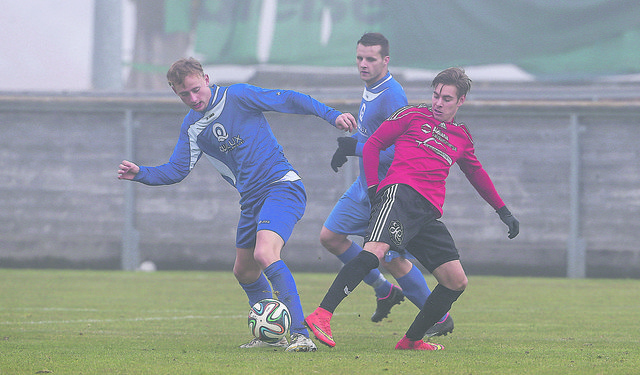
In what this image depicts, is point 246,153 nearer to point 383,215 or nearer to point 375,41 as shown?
point 383,215

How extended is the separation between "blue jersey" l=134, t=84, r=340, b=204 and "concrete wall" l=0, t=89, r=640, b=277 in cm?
995

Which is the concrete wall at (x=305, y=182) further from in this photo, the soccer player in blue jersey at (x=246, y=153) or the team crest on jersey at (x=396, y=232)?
the team crest on jersey at (x=396, y=232)

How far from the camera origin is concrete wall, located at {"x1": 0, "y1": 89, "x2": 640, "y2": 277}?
52.0 feet

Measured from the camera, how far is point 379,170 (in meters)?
7.02

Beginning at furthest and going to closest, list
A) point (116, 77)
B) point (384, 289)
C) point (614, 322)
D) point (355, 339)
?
1. point (116, 77)
2. point (614, 322)
3. point (384, 289)
4. point (355, 339)

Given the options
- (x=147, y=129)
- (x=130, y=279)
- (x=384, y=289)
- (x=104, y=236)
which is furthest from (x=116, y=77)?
(x=384, y=289)

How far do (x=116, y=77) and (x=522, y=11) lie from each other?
8167 millimetres

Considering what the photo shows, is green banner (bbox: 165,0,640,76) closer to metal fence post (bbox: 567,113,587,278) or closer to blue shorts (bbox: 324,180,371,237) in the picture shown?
metal fence post (bbox: 567,113,587,278)

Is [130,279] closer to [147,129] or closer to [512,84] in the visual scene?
[147,129]

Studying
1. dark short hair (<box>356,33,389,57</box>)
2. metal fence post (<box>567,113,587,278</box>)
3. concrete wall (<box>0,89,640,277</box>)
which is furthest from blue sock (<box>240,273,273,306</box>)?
metal fence post (<box>567,113,587,278</box>)

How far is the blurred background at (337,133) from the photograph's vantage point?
627 inches

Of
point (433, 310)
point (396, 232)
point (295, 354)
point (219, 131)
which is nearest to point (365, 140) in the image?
point (219, 131)

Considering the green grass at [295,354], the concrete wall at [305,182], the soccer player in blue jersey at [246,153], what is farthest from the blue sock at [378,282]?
the concrete wall at [305,182]

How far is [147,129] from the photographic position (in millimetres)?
17125
